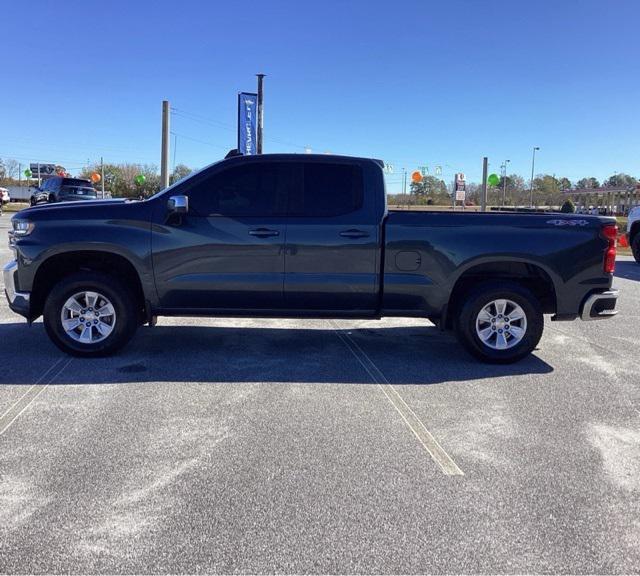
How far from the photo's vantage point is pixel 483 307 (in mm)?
6043

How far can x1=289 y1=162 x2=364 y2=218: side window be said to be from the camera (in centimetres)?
604

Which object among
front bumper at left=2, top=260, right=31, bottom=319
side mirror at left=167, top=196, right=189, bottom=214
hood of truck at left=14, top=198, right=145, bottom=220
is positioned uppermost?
side mirror at left=167, top=196, right=189, bottom=214

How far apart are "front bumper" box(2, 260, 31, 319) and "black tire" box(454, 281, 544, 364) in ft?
14.3

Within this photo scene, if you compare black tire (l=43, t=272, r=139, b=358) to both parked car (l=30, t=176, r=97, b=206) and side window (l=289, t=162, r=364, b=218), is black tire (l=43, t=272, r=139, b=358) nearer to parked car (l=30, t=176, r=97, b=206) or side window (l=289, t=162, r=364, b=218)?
side window (l=289, t=162, r=364, b=218)

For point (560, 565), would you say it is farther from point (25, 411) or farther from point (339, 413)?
point (25, 411)

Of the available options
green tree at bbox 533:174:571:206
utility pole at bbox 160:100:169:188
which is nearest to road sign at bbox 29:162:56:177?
utility pole at bbox 160:100:169:188

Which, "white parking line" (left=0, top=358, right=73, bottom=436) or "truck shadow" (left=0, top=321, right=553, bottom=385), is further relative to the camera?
"truck shadow" (left=0, top=321, right=553, bottom=385)

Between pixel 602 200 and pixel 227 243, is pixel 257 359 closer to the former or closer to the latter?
pixel 227 243

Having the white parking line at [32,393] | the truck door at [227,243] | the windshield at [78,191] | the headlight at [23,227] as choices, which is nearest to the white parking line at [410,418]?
the truck door at [227,243]

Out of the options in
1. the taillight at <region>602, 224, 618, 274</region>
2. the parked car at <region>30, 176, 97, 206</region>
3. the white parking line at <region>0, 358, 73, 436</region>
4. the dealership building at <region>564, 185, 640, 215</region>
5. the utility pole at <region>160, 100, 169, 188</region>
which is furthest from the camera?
the dealership building at <region>564, 185, 640, 215</region>

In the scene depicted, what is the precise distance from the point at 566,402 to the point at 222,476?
3.06m

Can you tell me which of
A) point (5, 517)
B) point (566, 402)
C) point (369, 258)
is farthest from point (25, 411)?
point (566, 402)

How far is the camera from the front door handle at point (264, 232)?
19.5 ft

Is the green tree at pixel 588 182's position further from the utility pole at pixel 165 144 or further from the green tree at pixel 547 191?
the utility pole at pixel 165 144
